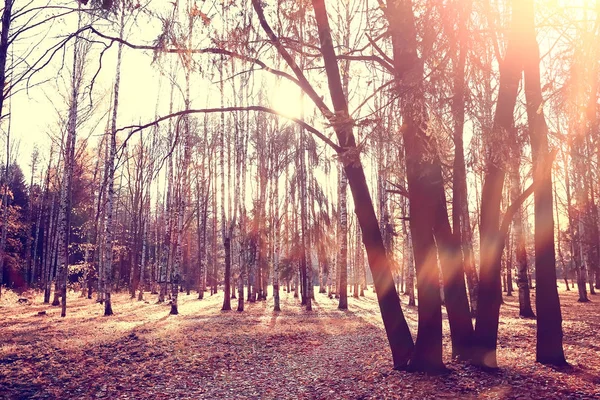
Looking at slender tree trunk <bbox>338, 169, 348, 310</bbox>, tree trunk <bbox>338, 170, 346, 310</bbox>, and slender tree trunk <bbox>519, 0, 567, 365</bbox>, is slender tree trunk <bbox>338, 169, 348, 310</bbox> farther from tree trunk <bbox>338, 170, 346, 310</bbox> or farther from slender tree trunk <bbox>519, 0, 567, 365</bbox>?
slender tree trunk <bbox>519, 0, 567, 365</bbox>

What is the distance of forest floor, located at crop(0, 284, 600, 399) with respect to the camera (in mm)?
5789

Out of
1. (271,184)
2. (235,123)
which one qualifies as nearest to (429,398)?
(235,123)

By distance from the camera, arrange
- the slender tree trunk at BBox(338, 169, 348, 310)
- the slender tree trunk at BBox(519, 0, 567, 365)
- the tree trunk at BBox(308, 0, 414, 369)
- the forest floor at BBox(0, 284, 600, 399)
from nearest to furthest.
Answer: the forest floor at BBox(0, 284, 600, 399), the tree trunk at BBox(308, 0, 414, 369), the slender tree trunk at BBox(519, 0, 567, 365), the slender tree trunk at BBox(338, 169, 348, 310)

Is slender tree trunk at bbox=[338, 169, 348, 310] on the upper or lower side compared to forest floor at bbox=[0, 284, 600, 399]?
upper

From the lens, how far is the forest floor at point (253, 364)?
19.0ft

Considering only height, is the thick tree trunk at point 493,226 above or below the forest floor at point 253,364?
above

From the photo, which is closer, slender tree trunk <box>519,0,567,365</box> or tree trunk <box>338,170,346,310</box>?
slender tree trunk <box>519,0,567,365</box>

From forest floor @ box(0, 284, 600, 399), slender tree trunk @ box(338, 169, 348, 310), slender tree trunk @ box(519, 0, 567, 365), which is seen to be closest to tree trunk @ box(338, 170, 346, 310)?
slender tree trunk @ box(338, 169, 348, 310)

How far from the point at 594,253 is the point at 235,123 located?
80.3 feet

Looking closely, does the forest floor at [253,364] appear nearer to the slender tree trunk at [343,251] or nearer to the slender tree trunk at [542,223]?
the slender tree trunk at [542,223]

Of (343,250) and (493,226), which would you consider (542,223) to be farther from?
(343,250)

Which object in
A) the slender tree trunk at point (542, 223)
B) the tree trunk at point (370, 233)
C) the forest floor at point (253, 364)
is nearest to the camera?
the forest floor at point (253, 364)

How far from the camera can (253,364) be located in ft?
27.3

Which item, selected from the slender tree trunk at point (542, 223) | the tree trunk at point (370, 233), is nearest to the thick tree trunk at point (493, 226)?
the slender tree trunk at point (542, 223)
